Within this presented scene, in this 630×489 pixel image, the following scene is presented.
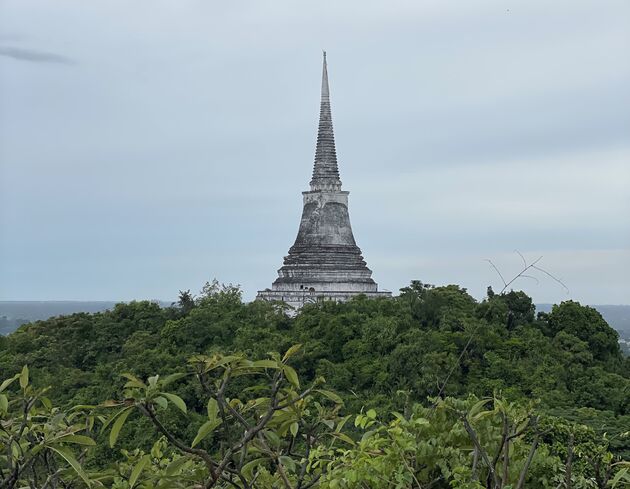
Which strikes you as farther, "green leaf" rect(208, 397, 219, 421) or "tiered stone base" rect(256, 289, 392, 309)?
"tiered stone base" rect(256, 289, 392, 309)

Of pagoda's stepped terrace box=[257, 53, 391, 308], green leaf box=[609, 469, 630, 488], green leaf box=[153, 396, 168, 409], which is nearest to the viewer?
green leaf box=[153, 396, 168, 409]

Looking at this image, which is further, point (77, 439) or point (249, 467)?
point (249, 467)

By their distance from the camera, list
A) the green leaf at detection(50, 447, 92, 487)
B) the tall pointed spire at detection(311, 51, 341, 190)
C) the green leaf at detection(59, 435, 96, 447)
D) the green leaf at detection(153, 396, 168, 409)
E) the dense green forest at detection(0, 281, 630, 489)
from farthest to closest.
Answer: the tall pointed spire at detection(311, 51, 341, 190)
the dense green forest at detection(0, 281, 630, 489)
the green leaf at detection(59, 435, 96, 447)
the green leaf at detection(50, 447, 92, 487)
the green leaf at detection(153, 396, 168, 409)

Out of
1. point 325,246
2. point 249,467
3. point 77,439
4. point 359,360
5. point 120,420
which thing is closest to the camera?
point 120,420

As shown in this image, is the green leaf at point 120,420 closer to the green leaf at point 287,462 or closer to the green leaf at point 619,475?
the green leaf at point 287,462

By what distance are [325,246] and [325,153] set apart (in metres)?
4.46

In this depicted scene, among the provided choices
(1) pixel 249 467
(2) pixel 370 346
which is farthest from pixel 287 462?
(2) pixel 370 346

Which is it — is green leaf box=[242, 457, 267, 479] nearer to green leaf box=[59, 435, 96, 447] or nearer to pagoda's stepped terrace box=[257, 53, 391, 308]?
green leaf box=[59, 435, 96, 447]

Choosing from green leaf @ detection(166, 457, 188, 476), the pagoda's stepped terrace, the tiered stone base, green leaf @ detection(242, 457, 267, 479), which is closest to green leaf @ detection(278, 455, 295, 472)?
green leaf @ detection(242, 457, 267, 479)

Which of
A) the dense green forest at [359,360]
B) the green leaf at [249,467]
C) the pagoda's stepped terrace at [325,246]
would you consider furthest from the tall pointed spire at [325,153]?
the green leaf at [249,467]

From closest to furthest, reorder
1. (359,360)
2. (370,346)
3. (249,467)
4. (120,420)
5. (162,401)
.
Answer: (162,401)
(120,420)
(249,467)
(359,360)
(370,346)

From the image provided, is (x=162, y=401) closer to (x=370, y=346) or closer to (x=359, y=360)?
(x=359, y=360)

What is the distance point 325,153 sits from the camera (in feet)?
171

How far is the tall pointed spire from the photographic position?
5200 cm
